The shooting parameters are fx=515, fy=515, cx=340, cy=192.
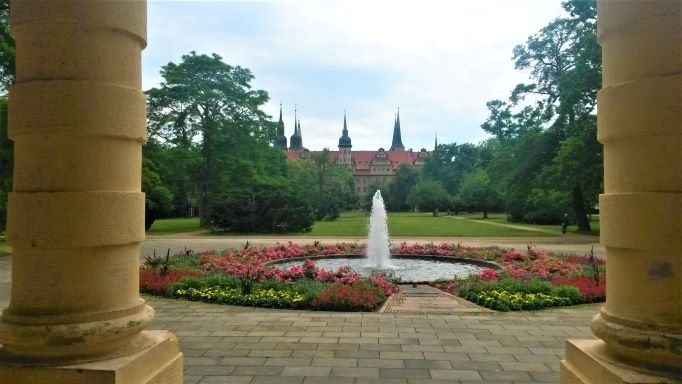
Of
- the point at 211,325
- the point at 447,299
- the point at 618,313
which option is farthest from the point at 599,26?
the point at 447,299

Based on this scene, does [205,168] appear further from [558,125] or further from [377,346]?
[377,346]

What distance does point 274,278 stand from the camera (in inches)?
463

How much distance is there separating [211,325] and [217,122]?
3471 centimetres

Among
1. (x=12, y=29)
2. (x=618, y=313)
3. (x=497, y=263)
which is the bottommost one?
(x=497, y=263)

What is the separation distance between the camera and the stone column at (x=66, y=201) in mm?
3062

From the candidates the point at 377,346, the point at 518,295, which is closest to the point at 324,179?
the point at 518,295

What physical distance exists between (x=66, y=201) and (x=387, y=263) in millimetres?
14716

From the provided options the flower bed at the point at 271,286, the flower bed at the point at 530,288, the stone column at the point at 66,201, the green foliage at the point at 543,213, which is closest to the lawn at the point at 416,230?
the green foliage at the point at 543,213

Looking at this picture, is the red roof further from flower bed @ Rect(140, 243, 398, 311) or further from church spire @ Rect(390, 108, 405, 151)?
flower bed @ Rect(140, 243, 398, 311)

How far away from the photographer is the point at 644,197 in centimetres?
296

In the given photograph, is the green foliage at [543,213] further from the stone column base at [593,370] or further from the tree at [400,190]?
the tree at [400,190]

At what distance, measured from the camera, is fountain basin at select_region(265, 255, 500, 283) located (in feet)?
48.5

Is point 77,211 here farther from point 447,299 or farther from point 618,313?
point 447,299

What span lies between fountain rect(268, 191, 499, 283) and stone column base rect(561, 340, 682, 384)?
10.2 metres
